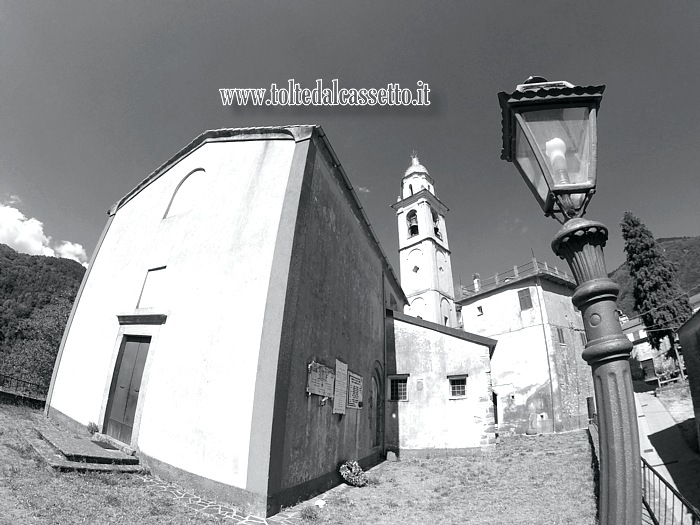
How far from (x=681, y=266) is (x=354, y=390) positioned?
64005 millimetres

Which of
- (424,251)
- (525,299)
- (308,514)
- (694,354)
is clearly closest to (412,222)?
(424,251)

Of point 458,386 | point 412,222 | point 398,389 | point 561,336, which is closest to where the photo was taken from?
point 458,386

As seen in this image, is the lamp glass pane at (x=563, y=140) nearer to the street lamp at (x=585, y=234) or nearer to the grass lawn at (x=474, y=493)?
the street lamp at (x=585, y=234)

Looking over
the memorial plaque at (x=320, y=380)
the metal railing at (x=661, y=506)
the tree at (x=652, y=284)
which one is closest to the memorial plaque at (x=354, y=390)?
the memorial plaque at (x=320, y=380)

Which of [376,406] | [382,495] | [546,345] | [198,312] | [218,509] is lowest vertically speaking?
[382,495]

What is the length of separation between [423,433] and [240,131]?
13014 mm

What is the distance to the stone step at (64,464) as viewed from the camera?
19.3ft

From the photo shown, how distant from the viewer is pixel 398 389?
49.4ft

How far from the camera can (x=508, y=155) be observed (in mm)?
2484

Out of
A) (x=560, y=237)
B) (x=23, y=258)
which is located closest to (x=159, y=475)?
(x=560, y=237)

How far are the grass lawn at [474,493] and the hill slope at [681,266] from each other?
1770 inches

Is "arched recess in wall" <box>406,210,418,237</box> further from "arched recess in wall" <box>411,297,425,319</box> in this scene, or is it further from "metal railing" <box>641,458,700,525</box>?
"metal railing" <box>641,458,700,525</box>

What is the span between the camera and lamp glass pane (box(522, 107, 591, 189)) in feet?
6.67

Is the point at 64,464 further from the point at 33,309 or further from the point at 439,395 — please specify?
the point at 33,309
